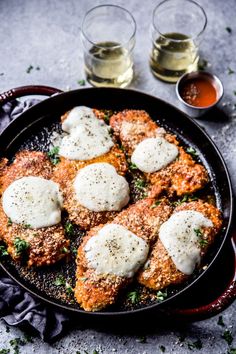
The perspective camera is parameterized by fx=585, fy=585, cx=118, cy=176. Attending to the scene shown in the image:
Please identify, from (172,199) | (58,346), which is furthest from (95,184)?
(58,346)

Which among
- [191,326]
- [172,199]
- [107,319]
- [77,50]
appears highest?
[77,50]

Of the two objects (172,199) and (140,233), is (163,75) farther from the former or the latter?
(140,233)

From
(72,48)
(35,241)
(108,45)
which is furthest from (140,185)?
(72,48)

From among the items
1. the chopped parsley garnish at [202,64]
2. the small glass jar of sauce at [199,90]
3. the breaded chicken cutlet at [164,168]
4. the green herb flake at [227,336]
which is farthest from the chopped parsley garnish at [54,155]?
the green herb flake at [227,336]

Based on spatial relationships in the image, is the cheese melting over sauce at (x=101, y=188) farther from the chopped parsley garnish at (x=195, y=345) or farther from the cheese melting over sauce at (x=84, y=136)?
the chopped parsley garnish at (x=195, y=345)

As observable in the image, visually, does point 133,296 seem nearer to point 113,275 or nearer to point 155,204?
point 113,275

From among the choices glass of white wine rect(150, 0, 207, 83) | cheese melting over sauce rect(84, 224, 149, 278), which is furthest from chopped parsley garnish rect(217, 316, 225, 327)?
glass of white wine rect(150, 0, 207, 83)
